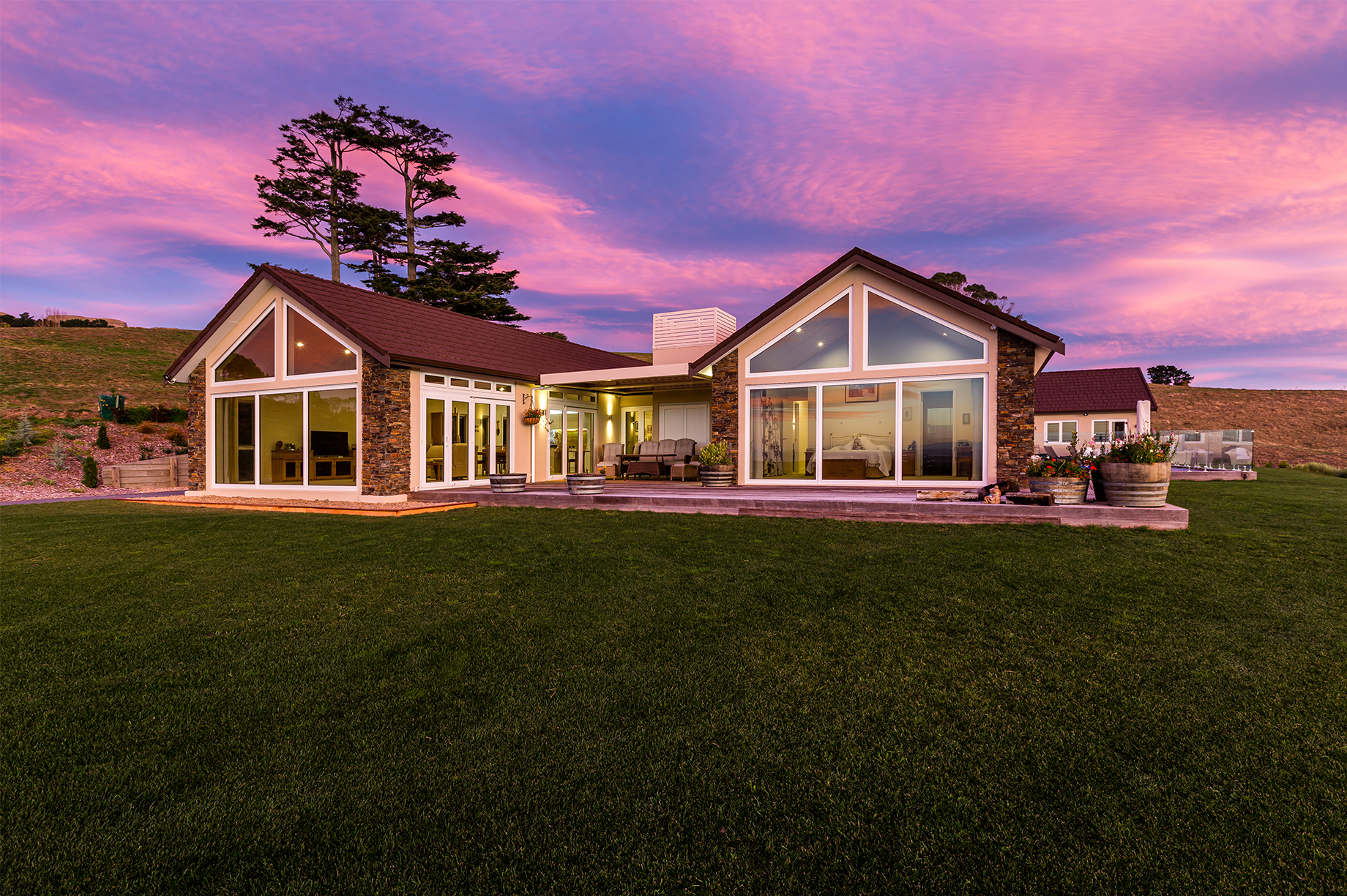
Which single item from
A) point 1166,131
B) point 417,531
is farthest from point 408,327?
point 1166,131

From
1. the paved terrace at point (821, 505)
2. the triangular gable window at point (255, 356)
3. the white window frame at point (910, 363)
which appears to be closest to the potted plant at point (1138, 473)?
the paved terrace at point (821, 505)

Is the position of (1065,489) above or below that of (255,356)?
below

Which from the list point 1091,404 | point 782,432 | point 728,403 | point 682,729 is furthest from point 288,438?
point 1091,404

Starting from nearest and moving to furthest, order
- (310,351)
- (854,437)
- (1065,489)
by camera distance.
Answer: (1065,489)
(854,437)
(310,351)

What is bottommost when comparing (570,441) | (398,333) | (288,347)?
(570,441)

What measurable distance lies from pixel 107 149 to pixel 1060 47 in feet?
80.8

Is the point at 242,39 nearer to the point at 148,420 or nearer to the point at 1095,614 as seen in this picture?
the point at 148,420

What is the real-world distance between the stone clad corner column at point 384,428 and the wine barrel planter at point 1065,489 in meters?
11.6

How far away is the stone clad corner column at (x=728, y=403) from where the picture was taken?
41.3 ft

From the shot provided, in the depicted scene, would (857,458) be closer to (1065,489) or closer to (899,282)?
(899,282)

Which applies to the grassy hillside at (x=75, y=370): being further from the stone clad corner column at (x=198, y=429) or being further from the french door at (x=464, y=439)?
the french door at (x=464, y=439)

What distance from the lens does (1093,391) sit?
25.3 m

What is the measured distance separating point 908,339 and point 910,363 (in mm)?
488

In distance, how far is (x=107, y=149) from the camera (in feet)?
54.6
